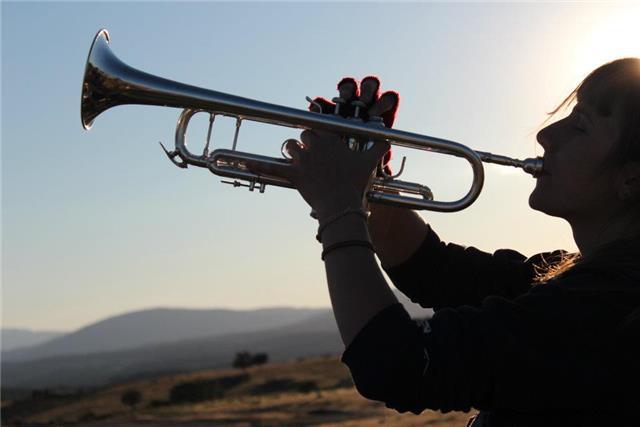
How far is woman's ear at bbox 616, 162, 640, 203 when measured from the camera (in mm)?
2607

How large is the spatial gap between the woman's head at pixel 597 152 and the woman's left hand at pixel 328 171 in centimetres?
57

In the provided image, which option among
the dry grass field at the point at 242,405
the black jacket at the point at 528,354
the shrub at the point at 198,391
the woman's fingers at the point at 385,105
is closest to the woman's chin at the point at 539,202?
the black jacket at the point at 528,354

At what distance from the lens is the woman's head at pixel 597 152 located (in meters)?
2.62

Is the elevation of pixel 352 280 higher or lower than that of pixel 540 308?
higher

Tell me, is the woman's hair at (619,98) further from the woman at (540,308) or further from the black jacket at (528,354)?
the black jacket at (528,354)

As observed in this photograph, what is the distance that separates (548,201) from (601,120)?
30 centimetres

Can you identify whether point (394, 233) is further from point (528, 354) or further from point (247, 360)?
point (247, 360)

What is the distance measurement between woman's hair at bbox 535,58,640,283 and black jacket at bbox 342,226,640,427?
239mm

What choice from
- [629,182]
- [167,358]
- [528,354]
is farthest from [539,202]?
[167,358]

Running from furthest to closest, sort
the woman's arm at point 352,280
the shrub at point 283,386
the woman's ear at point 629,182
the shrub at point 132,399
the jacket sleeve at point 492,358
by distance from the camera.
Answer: the shrub at point 283,386 → the shrub at point 132,399 → the woman's ear at point 629,182 → the woman's arm at point 352,280 → the jacket sleeve at point 492,358

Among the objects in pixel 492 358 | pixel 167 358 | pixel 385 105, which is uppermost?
pixel 385 105

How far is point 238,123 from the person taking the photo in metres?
3.57

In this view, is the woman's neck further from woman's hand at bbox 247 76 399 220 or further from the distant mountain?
the distant mountain

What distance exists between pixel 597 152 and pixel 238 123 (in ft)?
5.01
